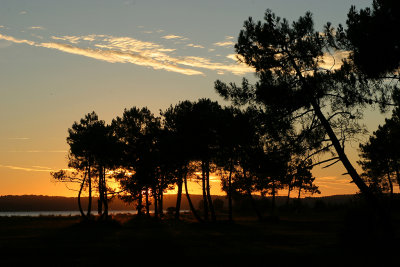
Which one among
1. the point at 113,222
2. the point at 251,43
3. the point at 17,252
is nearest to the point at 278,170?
the point at 251,43

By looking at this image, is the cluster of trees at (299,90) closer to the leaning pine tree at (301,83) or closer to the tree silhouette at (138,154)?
the leaning pine tree at (301,83)

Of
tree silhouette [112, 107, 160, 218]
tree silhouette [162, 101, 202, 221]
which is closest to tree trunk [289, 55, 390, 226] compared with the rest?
tree silhouette [162, 101, 202, 221]

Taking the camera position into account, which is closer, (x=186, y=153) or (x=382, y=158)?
(x=186, y=153)

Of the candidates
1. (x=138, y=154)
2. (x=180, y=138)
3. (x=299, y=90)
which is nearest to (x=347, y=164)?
(x=299, y=90)

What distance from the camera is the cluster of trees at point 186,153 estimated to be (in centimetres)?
2270

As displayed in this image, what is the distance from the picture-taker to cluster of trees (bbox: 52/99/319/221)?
22.7 meters

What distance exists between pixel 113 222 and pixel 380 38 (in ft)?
105

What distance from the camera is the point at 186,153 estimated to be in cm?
4409

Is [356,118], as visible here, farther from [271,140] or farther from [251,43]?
[251,43]

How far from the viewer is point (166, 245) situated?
2362 centimetres

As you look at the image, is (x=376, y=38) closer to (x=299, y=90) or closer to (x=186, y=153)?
(x=299, y=90)

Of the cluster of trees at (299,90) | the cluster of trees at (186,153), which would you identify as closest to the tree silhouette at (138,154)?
the cluster of trees at (186,153)

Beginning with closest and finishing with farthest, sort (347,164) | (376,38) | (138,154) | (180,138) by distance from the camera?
1. (376,38)
2. (347,164)
3. (180,138)
4. (138,154)

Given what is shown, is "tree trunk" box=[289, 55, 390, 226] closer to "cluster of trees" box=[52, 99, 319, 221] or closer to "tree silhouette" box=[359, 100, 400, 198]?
"cluster of trees" box=[52, 99, 319, 221]
